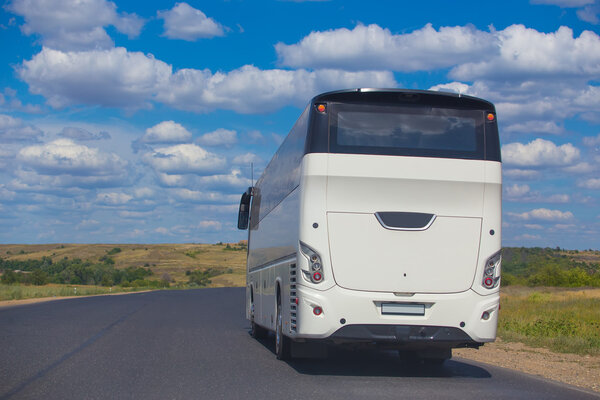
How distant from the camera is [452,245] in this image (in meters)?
10.1

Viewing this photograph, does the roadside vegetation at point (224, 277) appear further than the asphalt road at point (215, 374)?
Yes

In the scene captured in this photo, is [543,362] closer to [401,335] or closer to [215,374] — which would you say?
[401,335]

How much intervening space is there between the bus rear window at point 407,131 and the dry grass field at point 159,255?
91725 millimetres

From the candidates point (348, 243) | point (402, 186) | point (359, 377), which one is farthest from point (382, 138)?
point (359, 377)

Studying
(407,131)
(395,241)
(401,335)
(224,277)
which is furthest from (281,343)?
(224,277)

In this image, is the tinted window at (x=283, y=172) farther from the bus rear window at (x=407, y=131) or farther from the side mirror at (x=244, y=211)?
the side mirror at (x=244, y=211)

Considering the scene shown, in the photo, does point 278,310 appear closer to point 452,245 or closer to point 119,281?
point 452,245

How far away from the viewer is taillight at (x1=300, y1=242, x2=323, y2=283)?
9.94 metres

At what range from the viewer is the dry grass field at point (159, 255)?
403ft

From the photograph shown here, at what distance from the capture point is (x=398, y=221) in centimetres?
1007

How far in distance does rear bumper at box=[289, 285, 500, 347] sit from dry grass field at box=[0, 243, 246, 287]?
91.6 metres

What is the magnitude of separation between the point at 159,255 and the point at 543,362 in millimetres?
141042

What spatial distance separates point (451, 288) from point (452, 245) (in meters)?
0.57

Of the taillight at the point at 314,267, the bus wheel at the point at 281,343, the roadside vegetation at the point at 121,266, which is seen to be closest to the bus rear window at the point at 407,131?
the taillight at the point at 314,267
